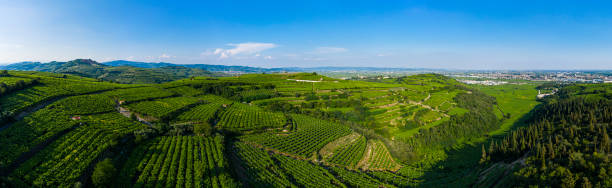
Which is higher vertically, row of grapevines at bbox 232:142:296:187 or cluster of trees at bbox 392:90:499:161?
row of grapevines at bbox 232:142:296:187

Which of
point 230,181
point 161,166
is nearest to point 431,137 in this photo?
point 230,181

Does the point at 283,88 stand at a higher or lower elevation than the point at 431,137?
higher

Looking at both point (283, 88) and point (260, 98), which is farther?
point (283, 88)

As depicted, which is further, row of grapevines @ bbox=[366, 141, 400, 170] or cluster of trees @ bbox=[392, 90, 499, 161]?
cluster of trees @ bbox=[392, 90, 499, 161]

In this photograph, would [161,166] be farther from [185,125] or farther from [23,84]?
[23,84]

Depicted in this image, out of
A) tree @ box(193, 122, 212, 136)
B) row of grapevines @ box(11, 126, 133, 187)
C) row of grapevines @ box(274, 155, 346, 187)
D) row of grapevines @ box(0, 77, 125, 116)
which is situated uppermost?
row of grapevines @ box(0, 77, 125, 116)

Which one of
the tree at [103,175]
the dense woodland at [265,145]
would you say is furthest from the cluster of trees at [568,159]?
the tree at [103,175]

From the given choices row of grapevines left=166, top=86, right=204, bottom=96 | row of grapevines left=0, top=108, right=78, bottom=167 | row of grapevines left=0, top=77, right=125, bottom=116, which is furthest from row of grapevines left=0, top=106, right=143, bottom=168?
row of grapevines left=166, top=86, right=204, bottom=96

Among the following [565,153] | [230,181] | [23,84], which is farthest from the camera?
[23,84]

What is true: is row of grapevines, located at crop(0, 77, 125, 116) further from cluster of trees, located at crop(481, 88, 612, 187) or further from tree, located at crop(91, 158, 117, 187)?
cluster of trees, located at crop(481, 88, 612, 187)
